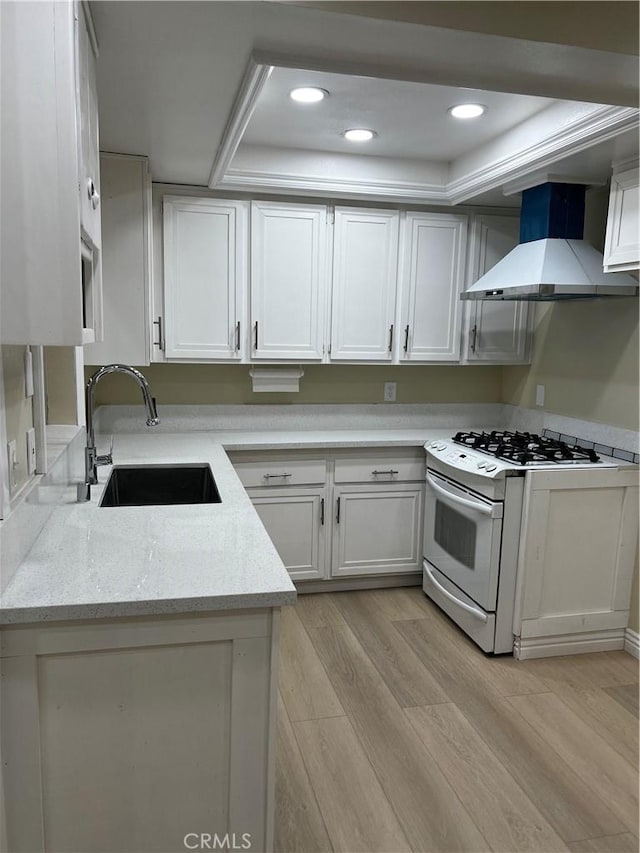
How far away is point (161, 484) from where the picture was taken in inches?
110

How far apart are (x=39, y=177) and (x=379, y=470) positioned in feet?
8.38

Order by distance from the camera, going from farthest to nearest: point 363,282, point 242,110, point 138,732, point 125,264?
point 363,282 < point 125,264 < point 242,110 < point 138,732

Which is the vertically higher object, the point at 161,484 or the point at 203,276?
the point at 203,276

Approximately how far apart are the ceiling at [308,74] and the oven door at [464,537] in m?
1.62

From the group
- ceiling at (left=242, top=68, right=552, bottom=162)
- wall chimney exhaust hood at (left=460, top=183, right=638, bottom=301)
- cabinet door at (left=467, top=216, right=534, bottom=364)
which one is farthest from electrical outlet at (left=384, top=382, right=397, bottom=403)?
ceiling at (left=242, top=68, right=552, bottom=162)

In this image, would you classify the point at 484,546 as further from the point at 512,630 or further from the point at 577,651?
the point at 577,651

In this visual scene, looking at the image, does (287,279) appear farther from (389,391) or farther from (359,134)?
(389,391)

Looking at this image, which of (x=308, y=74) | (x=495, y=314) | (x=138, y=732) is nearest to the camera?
(x=138, y=732)

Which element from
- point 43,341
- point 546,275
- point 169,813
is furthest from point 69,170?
point 546,275

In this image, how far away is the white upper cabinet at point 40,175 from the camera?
1.23 metres

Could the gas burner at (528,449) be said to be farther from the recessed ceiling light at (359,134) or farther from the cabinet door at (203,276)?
the recessed ceiling light at (359,134)

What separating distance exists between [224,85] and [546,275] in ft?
5.47

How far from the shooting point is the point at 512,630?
116 inches

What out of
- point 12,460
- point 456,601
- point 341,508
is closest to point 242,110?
point 12,460
